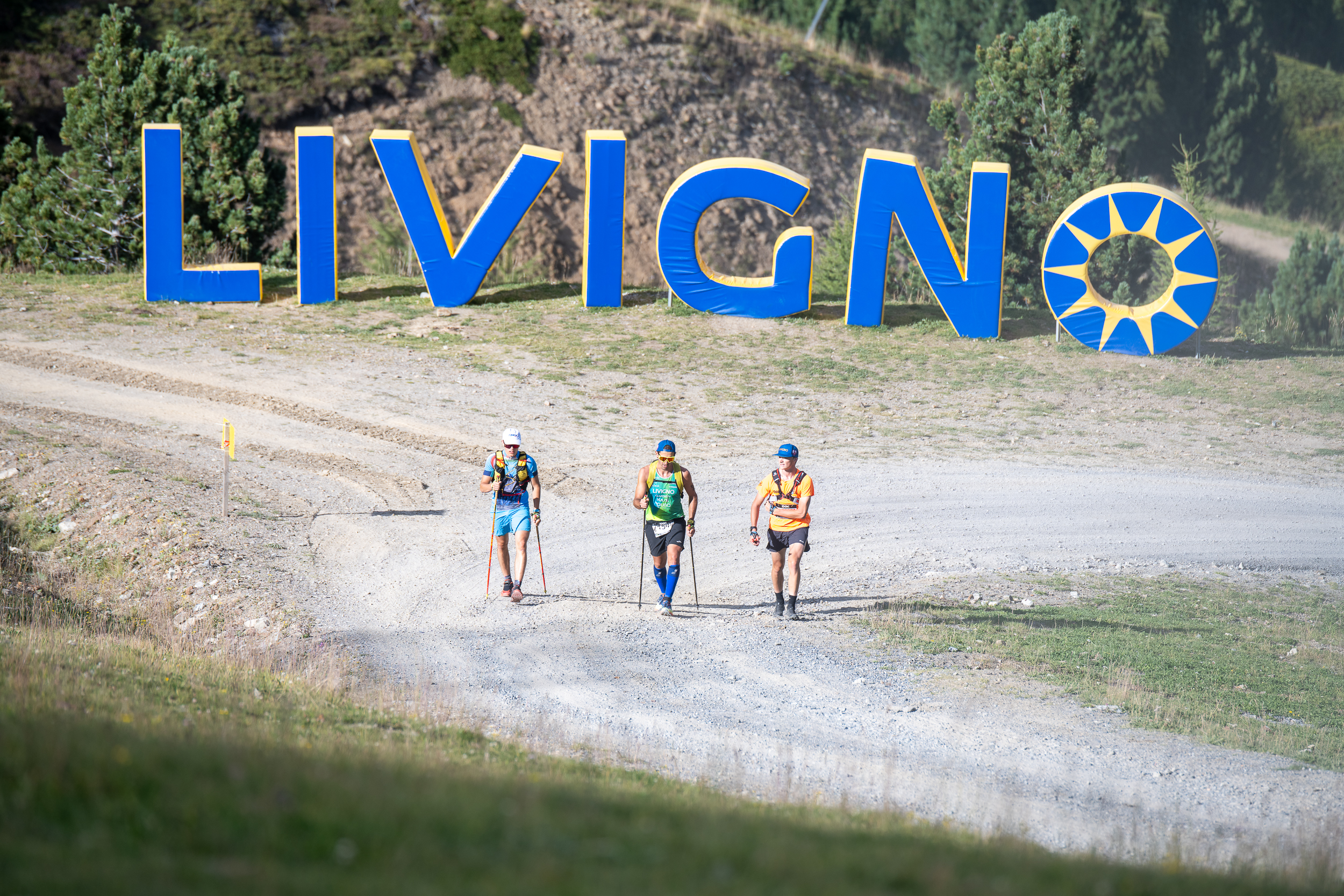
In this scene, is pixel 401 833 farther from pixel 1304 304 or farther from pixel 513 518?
pixel 1304 304

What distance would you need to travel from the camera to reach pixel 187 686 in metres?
9.20

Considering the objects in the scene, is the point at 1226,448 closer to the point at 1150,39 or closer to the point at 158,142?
the point at 158,142

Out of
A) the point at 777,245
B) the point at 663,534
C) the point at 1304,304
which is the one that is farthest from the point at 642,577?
the point at 1304,304

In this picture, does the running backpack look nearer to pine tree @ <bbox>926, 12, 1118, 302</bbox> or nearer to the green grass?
the green grass

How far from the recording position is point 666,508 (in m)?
12.6

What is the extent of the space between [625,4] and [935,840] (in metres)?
43.9

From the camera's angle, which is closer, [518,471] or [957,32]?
[518,471]

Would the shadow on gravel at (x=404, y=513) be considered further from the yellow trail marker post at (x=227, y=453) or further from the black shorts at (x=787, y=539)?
the black shorts at (x=787, y=539)

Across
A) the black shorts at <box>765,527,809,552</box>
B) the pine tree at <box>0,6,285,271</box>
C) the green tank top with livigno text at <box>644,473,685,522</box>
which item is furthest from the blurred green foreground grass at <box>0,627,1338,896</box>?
the pine tree at <box>0,6,285,271</box>

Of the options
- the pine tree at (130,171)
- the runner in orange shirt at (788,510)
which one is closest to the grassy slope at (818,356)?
the pine tree at (130,171)

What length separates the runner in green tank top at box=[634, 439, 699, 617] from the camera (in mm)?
12578

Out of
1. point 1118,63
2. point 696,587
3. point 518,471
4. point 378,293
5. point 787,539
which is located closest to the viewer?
point 787,539

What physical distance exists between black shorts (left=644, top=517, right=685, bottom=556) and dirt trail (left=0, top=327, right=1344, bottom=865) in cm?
84

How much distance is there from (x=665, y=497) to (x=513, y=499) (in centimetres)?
182
